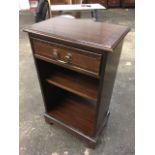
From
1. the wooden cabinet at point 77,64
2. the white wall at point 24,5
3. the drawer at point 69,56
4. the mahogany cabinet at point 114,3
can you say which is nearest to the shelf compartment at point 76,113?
the wooden cabinet at point 77,64

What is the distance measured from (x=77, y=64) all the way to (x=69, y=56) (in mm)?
63

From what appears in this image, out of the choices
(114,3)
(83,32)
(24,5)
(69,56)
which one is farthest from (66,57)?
(114,3)

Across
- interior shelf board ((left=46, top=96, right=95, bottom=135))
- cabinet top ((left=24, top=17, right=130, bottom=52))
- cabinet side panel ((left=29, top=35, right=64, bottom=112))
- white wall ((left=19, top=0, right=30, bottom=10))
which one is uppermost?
white wall ((left=19, top=0, right=30, bottom=10))

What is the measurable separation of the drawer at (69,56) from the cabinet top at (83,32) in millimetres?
55

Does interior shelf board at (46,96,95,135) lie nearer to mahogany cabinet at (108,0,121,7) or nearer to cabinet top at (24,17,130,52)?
cabinet top at (24,17,130,52)

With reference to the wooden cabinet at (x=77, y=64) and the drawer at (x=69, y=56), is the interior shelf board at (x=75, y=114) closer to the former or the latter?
the wooden cabinet at (x=77, y=64)

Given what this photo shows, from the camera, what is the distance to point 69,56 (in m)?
0.91

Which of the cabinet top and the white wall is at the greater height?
the white wall

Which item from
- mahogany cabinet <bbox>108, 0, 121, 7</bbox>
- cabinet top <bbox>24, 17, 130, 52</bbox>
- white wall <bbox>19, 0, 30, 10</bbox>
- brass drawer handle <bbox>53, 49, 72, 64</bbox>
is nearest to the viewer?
cabinet top <bbox>24, 17, 130, 52</bbox>

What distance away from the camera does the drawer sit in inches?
33.1

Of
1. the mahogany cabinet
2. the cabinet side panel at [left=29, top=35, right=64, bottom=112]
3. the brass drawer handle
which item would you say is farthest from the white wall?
the brass drawer handle

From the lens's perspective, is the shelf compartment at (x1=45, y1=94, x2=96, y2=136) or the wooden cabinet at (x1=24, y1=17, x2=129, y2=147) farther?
the shelf compartment at (x1=45, y1=94, x2=96, y2=136)
